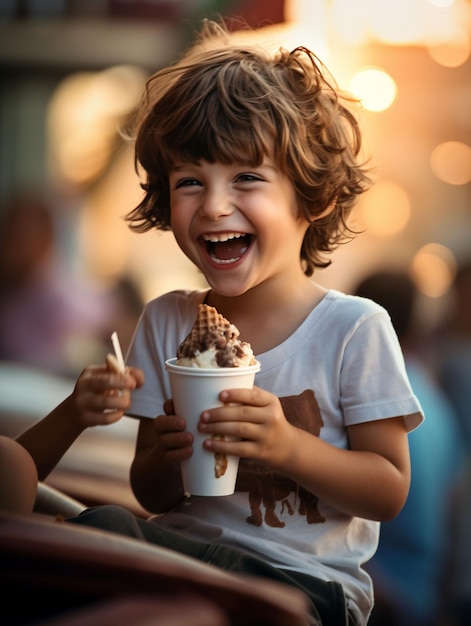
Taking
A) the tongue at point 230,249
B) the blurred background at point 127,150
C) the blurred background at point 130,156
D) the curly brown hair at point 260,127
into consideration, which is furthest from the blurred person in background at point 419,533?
the blurred background at point 127,150

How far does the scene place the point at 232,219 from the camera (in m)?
2.06

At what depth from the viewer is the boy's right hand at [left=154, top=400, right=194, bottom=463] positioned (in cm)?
186

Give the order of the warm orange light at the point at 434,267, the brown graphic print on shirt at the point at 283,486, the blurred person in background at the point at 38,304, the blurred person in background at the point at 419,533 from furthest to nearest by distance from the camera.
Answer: the warm orange light at the point at 434,267, the blurred person in background at the point at 38,304, the blurred person in background at the point at 419,533, the brown graphic print on shirt at the point at 283,486

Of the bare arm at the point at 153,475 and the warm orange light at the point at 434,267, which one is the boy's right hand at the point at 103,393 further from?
the warm orange light at the point at 434,267

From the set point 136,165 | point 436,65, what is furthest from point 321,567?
point 436,65

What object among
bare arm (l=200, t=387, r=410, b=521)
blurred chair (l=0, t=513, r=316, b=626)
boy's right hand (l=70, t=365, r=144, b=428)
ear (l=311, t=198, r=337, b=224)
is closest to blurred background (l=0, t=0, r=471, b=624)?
ear (l=311, t=198, r=337, b=224)

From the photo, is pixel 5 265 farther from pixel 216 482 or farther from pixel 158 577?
pixel 158 577

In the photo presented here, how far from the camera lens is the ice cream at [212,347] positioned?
183 centimetres

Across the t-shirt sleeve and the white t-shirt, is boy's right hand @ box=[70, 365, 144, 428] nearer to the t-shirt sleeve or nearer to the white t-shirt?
the white t-shirt

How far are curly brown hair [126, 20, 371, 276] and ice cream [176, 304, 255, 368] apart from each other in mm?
387

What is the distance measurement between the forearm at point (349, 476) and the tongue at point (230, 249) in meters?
0.42

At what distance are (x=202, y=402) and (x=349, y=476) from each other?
1.21 ft

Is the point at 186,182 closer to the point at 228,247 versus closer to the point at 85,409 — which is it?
the point at 228,247

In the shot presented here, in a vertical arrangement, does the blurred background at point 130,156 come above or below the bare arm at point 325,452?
above
